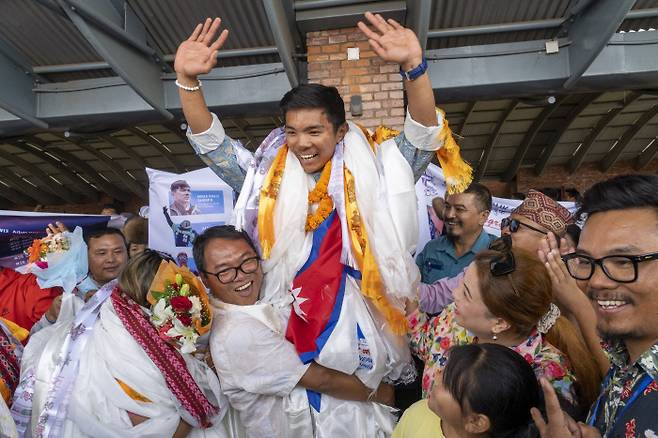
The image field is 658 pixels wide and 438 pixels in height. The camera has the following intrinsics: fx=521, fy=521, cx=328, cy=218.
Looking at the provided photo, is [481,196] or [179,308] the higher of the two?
[481,196]

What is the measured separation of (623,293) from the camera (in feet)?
3.86

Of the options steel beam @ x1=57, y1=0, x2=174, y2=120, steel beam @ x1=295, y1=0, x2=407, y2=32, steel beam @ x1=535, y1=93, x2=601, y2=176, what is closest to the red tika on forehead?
steel beam @ x1=295, y1=0, x2=407, y2=32

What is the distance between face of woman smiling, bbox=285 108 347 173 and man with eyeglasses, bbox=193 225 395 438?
19.3 inches

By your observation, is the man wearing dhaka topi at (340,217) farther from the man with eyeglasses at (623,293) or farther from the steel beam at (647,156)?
the steel beam at (647,156)

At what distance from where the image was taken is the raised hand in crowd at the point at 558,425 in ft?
4.15

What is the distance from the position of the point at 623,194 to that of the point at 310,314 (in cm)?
112

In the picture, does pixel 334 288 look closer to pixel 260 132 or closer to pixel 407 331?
pixel 407 331

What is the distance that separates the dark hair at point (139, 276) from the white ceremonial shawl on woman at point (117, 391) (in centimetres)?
11

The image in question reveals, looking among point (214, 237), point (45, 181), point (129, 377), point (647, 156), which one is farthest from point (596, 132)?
point (45, 181)

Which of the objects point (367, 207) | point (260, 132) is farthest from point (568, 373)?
point (260, 132)

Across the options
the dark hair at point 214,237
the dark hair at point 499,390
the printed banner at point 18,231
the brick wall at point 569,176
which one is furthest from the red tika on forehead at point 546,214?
the brick wall at point 569,176

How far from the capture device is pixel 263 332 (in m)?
1.97

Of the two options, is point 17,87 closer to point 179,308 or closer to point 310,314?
point 179,308

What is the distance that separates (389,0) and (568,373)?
3.35 metres
